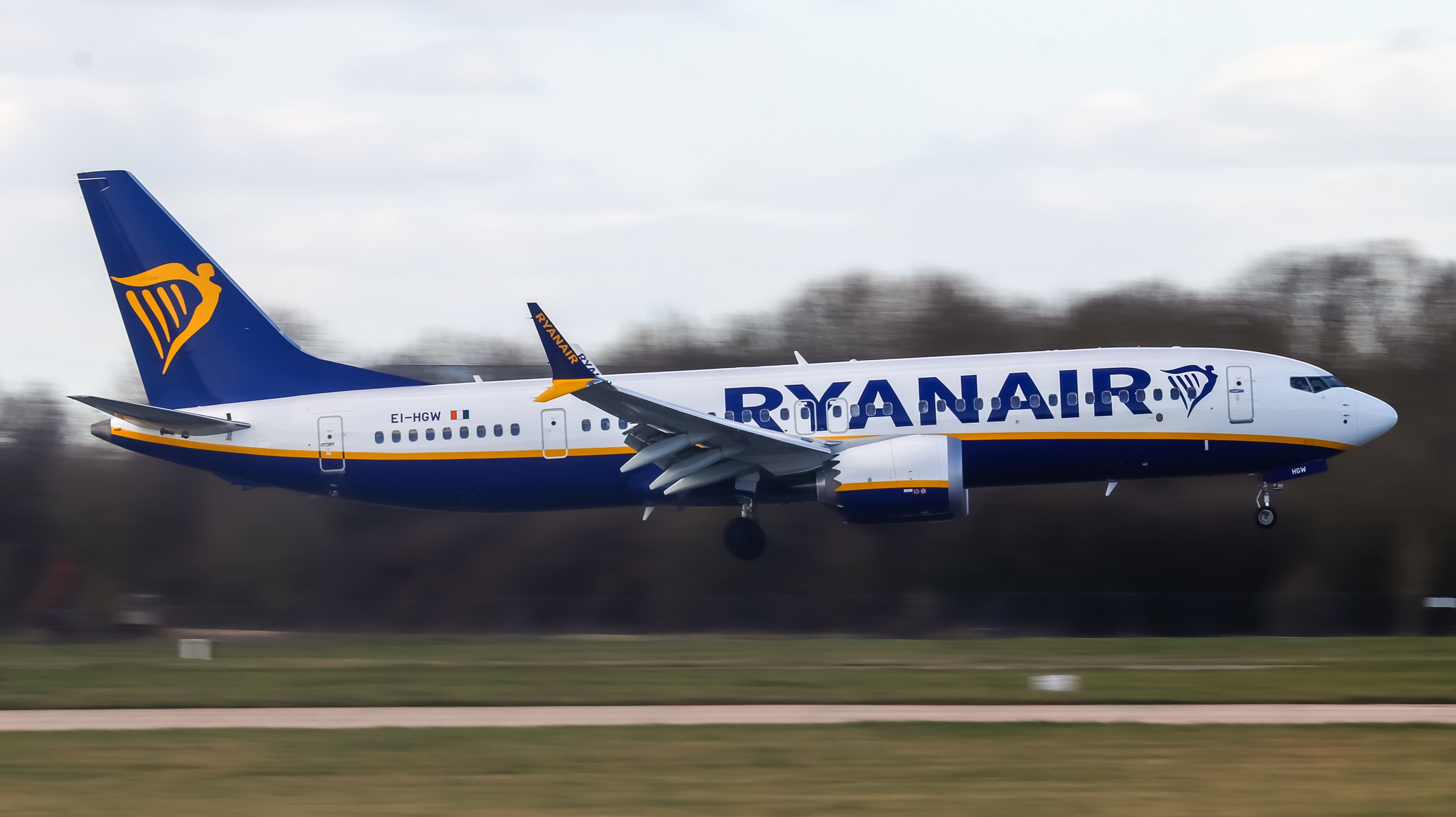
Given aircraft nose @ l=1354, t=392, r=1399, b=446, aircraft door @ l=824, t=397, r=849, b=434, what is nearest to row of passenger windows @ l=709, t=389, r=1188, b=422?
aircraft door @ l=824, t=397, r=849, b=434

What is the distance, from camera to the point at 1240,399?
27000 mm

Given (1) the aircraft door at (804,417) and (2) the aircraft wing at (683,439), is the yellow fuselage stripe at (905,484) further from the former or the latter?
(1) the aircraft door at (804,417)

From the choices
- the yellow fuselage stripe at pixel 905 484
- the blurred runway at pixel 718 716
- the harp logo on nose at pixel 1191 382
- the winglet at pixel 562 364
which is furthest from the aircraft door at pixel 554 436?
the harp logo on nose at pixel 1191 382

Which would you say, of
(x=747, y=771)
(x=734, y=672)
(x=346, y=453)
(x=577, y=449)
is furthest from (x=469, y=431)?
(x=747, y=771)

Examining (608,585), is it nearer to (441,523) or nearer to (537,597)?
(537,597)

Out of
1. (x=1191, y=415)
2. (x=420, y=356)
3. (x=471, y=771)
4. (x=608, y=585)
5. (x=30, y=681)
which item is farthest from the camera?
(x=420, y=356)

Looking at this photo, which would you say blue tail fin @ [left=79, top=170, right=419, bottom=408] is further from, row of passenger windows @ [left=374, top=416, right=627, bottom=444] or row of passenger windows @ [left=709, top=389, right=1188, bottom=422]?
row of passenger windows @ [left=709, top=389, right=1188, bottom=422]

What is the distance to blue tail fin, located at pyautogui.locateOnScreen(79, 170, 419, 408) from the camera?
100.0ft

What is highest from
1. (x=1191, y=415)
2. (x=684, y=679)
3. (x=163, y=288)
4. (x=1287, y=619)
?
(x=163, y=288)

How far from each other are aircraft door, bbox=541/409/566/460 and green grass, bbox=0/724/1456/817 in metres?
12.7

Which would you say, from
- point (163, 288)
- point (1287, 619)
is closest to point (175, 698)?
point (163, 288)

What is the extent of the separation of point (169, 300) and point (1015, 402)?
678 inches

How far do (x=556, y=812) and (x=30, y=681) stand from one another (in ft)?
41.0

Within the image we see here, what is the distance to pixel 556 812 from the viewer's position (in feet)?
39.5
